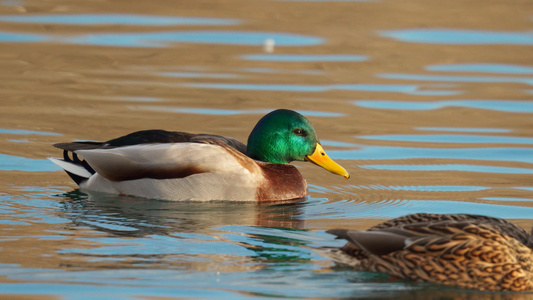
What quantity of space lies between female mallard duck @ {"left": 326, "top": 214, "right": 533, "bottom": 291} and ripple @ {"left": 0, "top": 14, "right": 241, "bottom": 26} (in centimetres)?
1370

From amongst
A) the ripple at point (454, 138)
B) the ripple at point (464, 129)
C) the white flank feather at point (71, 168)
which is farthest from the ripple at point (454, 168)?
the white flank feather at point (71, 168)

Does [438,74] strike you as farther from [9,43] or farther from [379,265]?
[379,265]

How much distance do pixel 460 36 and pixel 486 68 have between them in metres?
2.04

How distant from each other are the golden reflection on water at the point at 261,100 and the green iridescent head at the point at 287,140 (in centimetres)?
38

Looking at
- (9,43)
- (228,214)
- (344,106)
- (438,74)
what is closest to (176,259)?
(228,214)

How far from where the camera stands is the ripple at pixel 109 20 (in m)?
20.1

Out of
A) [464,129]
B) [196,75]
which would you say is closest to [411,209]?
[464,129]

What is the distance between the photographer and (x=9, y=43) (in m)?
18.1

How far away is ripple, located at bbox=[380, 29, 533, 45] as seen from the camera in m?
19.1

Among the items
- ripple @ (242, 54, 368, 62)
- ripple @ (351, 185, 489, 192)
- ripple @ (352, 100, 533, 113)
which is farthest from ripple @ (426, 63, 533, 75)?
ripple @ (351, 185, 489, 192)

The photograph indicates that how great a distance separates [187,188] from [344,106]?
16.2ft

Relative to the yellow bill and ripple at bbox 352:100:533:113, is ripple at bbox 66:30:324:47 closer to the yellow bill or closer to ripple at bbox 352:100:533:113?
ripple at bbox 352:100:533:113

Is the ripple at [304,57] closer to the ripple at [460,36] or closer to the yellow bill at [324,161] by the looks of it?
the ripple at [460,36]

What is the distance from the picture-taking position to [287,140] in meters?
10.6
